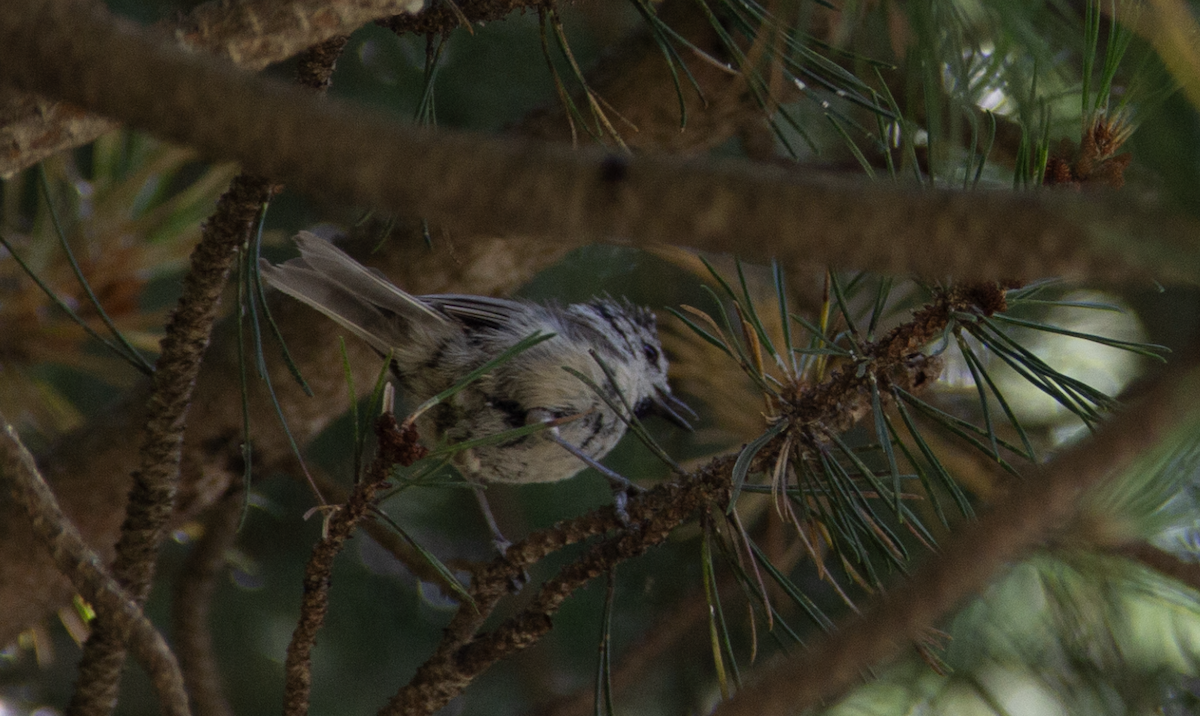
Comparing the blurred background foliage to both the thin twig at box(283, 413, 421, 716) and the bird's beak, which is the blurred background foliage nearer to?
the bird's beak

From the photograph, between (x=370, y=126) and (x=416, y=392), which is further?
(x=416, y=392)

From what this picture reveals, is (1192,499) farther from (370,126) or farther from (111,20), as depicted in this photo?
(111,20)

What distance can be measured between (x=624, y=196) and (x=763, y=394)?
93 cm

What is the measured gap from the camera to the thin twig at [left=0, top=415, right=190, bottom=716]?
3.09ft

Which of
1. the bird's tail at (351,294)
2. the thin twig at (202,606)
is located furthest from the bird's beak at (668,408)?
the thin twig at (202,606)

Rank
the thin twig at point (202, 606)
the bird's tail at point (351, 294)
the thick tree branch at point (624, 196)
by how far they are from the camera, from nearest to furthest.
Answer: the thick tree branch at point (624, 196) → the bird's tail at point (351, 294) → the thin twig at point (202, 606)

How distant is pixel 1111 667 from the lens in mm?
945

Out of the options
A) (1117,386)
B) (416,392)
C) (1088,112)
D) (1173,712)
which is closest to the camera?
(1173,712)

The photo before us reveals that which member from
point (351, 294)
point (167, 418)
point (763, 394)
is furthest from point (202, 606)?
point (763, 394)

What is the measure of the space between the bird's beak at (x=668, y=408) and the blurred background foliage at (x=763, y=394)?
6cm

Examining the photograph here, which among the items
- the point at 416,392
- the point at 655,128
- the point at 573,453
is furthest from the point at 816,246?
the point at 655,128

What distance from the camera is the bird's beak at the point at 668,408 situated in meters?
2.12

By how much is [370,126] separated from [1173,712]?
867 mm

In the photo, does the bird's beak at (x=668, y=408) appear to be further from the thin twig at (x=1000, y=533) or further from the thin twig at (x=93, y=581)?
the thin twig at (x=1000, y=533)
